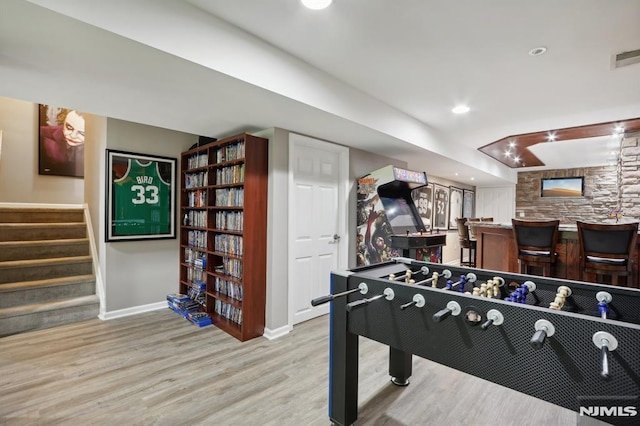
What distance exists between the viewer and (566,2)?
1.67 meters

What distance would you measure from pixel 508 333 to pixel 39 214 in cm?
549

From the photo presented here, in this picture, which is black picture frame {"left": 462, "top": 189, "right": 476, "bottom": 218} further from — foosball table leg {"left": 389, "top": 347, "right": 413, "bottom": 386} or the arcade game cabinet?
foosball table leg {"left": 389, "top": 347, "right": 413, "bottom": 386}

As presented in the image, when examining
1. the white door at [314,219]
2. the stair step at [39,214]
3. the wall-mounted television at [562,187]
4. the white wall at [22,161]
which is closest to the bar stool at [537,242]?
the white door at [314,219]

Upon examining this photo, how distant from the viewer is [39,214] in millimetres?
4062

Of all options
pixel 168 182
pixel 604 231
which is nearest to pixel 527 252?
pixel 604 231

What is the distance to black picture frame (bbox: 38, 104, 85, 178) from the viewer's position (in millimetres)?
4609

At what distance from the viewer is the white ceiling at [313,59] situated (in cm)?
162

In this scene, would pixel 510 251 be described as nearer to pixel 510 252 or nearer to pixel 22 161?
pixel 510 252

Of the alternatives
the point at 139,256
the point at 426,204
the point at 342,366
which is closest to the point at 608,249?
the point at 342,366

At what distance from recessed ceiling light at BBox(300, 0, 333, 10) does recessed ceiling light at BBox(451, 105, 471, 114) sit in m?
2.19

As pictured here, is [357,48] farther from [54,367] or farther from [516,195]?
[516,195]

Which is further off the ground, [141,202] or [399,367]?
[141,202]

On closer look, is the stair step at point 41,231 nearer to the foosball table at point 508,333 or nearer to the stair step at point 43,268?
the stair step at point 43,268

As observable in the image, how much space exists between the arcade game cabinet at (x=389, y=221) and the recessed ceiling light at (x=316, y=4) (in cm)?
206
